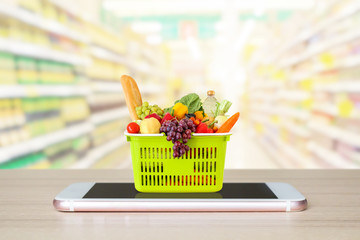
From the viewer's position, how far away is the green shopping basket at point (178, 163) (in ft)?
2.87

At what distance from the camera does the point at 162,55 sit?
7348 mm

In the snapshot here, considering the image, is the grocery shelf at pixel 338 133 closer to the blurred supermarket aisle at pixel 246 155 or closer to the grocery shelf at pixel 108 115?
the blurred supermarket aisle at pixel 246 155

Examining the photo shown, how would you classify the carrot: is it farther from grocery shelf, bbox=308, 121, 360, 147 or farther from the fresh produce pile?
grocery shelf, bbox=308, 121, 360, 147

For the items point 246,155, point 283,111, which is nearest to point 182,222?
point 283,111

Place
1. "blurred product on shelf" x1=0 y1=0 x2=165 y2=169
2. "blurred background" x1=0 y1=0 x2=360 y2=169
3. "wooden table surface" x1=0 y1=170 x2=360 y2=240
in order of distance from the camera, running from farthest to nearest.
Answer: "blurred background" x1=0 y1=0 x2=360 y2=169, "blurred product on shelf" x1=0 y1=0 x2=165 y2=169, "wooden table surface" x1=0 y1=170 x2=360 y2=240

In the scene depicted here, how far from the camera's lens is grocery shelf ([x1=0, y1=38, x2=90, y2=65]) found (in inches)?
98.9

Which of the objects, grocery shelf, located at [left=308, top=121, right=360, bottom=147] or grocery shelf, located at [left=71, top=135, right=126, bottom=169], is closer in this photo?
grocery shelf, located at [left=308, top=121, right=360, bottom=147]

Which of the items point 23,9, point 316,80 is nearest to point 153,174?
point 23,9

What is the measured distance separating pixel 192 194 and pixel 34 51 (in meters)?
2.45

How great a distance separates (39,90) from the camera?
2912mm

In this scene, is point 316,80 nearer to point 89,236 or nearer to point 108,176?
point 108,176

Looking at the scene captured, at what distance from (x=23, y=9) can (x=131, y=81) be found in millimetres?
2246

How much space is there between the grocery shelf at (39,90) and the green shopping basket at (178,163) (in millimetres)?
1943

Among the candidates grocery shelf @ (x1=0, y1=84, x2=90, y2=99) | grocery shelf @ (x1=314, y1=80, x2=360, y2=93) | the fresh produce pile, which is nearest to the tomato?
the fresh produce pile
